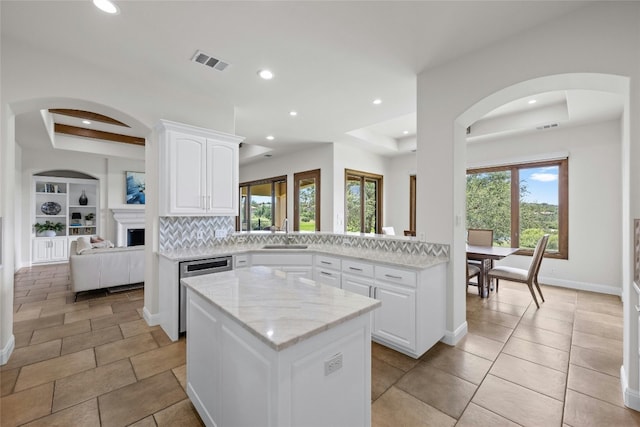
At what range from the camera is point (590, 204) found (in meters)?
4.65

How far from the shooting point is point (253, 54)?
2717 millimetres

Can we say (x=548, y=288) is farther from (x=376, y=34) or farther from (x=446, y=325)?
(x=376, y=34)

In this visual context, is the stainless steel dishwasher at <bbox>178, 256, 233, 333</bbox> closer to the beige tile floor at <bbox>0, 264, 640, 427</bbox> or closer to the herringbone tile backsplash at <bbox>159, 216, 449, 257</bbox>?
the beige tile floor at <bbox>0, 264, 640, 427</bbox>

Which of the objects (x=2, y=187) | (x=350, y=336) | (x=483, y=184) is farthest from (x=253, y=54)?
(x=483, y=184)

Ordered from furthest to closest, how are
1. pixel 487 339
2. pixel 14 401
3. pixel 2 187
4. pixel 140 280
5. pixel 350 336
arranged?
1. pixel 140 280
2. pixel 487 339
3. pixel 2 187
4. pixel 14 401
5. pixel 350 336

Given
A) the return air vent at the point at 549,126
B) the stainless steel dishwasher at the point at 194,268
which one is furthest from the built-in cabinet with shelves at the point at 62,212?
the return air vent at the point at 549,126

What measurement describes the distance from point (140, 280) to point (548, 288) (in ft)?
23.2

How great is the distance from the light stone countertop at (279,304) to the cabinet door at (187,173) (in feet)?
5.00

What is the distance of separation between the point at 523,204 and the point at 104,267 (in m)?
7.59

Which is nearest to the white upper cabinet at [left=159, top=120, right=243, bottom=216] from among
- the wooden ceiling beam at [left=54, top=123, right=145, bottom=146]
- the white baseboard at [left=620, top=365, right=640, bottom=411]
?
the white baseboard at [left=620, top=365, right=640, bottom=411]

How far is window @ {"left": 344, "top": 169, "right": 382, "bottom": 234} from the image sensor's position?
21.5ft

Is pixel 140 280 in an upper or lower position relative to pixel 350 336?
lower

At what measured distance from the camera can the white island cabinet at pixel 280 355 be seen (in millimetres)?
1124

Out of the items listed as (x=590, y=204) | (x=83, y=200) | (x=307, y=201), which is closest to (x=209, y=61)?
(x=307, y=201)
